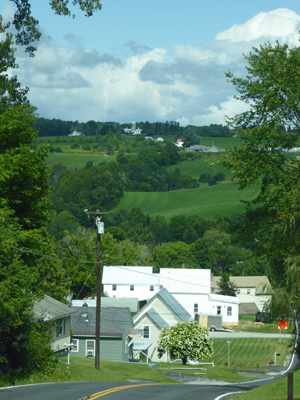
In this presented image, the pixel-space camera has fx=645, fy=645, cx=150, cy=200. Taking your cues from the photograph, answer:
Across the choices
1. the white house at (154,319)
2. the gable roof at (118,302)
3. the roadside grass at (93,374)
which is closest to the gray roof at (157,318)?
the white house at (154,319)

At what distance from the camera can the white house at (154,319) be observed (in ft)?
228

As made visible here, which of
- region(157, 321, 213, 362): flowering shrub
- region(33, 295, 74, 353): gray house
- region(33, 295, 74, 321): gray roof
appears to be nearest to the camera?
region(33, 295, 74, 321): gray roof

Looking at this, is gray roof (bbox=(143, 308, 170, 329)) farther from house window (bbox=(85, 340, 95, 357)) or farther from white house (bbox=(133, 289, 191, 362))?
house window (bbox=(85, 340, 95, 357))

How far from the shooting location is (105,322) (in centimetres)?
5588

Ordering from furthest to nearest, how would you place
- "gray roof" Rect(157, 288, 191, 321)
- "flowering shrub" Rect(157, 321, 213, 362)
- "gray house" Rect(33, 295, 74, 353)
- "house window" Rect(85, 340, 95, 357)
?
1. "gray roof" Rect(157, 288, 191, 321)
2. "flowering shrub" Rect(157, 321, 213, 362)
3. "house window" Rect(85, 340, 95, 357)
4. "gray house" Rect(33, 295, 74, 353)

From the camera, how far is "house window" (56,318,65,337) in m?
46.7

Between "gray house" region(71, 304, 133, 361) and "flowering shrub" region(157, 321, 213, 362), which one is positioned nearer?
"gray house" region(71, 304, 133, 361)

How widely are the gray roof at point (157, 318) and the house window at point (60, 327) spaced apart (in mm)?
23275

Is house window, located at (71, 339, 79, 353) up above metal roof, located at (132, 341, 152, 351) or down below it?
above

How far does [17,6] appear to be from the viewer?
21141mm

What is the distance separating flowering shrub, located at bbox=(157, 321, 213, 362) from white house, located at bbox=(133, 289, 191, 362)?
6.37 metres

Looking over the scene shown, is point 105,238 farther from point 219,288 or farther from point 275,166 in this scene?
point 275,166

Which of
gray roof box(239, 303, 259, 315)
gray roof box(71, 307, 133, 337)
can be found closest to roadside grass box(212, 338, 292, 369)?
gray roof box(71, 307, 133, 337)

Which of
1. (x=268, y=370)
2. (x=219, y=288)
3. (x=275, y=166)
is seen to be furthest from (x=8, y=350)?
(x=219, y=288)
